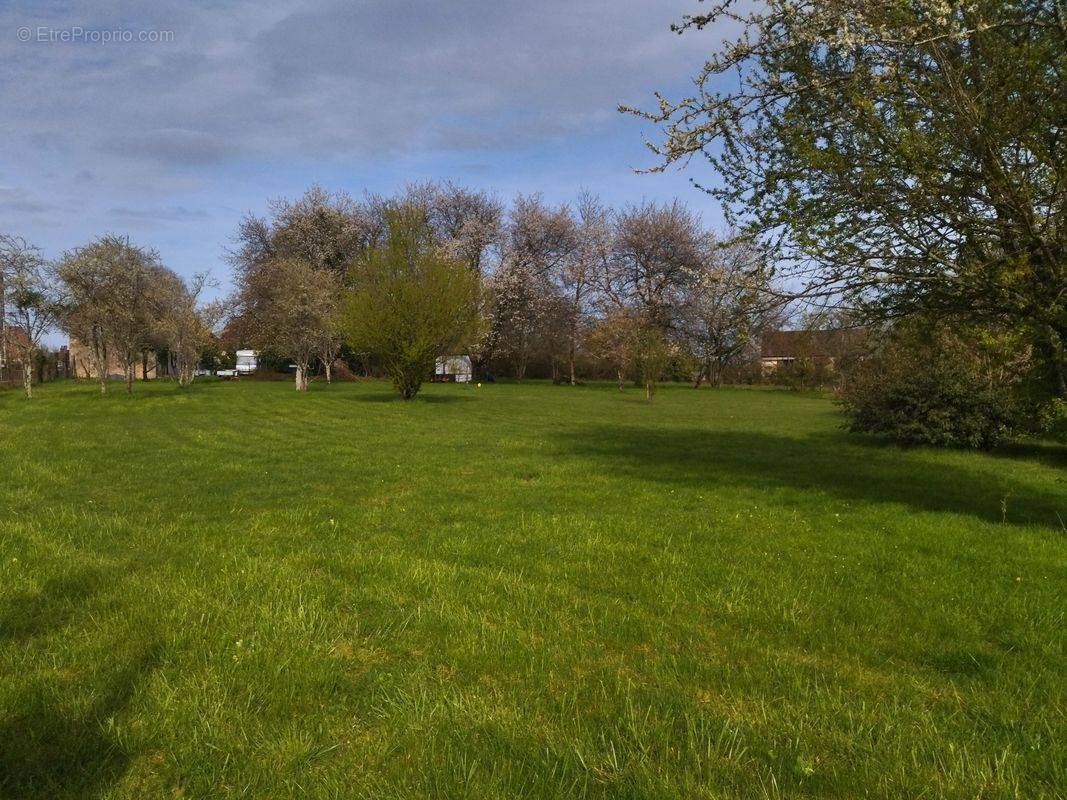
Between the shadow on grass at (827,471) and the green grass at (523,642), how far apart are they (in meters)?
0.31

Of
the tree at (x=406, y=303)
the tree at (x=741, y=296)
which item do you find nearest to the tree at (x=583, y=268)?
the tree at (x=406, y=303)

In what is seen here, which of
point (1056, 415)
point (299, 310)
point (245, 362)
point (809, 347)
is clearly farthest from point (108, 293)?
point (245, 362)

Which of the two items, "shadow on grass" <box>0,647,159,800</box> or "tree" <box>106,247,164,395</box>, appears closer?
"shadow on grass" <box>0,647,159,800</box>

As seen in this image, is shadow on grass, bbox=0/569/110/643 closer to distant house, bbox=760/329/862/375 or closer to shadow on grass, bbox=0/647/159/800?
shadow on grass, bbox=0/647/159/800

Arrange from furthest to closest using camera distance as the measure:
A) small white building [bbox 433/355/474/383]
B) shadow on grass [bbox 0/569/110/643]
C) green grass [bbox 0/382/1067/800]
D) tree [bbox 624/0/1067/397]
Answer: small white building [bbox 433/355/474/383], tree [bbox 624/0/1067/397], shadow on grass [bbox 0/569/110/643], green grass [bbox 0/382/1067/800]

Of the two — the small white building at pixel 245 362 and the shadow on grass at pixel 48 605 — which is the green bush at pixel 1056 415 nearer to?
the shadow on grass at pixel 48 605

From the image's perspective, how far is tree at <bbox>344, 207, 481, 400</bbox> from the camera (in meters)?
28.7

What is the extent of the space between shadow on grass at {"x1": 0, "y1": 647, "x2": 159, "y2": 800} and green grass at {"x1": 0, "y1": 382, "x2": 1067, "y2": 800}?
0.01 metres

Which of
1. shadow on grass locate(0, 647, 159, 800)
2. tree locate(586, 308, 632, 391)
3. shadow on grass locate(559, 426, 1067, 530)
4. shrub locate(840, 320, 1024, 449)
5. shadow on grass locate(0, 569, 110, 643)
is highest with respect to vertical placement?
tree locate(586, 308, 632, 391)

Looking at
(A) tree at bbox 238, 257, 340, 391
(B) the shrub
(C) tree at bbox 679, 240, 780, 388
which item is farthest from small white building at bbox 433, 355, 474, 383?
(C) tree at bbox 679, 240, 780, 388

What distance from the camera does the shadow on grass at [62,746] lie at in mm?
2611

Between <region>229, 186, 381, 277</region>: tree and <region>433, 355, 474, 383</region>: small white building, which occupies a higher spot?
<region>229, 186, 381, 277</region>: tree

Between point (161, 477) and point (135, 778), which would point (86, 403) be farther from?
point (135, 778)

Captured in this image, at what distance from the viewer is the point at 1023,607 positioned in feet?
15.7
